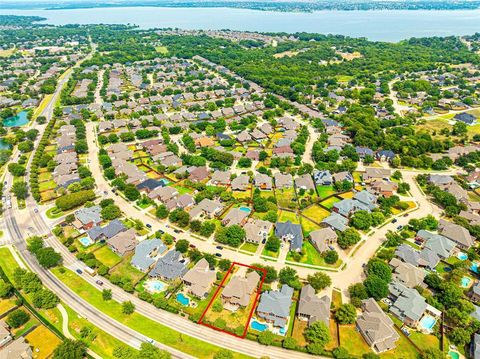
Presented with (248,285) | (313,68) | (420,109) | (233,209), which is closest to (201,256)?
(248,285)

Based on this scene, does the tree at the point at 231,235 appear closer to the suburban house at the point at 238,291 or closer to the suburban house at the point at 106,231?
the suburban house at the point at 238,291

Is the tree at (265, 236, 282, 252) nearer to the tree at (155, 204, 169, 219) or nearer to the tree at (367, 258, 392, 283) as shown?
the tree at (367, 258, 392, 283)

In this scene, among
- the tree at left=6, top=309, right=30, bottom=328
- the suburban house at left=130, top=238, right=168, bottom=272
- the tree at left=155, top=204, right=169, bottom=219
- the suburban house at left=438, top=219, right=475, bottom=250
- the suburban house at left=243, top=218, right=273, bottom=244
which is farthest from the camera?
the tree at left=155, top=204, right=169, bottom=219

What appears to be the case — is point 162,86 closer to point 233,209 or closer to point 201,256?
point 233,209

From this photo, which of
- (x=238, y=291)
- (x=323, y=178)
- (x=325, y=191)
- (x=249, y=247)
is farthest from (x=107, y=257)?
(x=323, y=178)

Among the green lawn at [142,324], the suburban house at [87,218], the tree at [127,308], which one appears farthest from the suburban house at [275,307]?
the suburban house at [87,218]

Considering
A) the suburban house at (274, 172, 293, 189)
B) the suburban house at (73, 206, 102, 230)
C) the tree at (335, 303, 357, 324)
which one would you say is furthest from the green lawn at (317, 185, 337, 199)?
the suburban house at (73, 206, 102, 230)

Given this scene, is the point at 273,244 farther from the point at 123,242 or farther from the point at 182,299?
the point at 123,242

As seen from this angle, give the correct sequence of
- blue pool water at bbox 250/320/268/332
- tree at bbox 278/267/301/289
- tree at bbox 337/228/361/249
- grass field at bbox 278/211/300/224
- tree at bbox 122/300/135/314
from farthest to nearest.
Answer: grass field at bbox 278/211/300/224 < tree at bbox 337/228/361/249 < tree at bbox 278/267/301/289 < tree at bbox 122/300/135/314 < blue pool water at bbox 250/320/268/332
